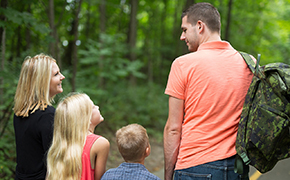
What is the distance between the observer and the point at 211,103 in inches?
77.2

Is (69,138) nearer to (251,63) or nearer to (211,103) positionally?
(211,103)

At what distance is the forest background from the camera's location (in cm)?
542

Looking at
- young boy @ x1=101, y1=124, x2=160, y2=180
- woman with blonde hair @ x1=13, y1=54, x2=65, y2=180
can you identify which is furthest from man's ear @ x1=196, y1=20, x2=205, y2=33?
woman with blonde hair @ x1=13, y1=54, x2=65, y2=180

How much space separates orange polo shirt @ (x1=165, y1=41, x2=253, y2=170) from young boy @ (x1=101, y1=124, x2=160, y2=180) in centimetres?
32

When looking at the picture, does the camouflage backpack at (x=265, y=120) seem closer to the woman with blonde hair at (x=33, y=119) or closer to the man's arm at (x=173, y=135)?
the man's arm at (x=173, y=135)

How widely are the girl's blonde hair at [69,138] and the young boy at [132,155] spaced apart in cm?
31

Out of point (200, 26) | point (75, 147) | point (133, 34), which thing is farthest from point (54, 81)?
point (133, 34)

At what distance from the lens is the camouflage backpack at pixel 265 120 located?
169 centimetres

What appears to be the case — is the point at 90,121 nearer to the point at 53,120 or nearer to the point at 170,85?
the point at 53,120

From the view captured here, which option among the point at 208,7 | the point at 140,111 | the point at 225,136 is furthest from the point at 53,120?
the point at 140,111

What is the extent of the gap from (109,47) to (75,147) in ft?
21.3

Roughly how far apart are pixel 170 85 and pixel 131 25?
11.3 metres

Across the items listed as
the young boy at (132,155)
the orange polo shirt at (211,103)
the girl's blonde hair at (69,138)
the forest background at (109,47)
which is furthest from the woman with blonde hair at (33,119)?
the forest background at (109,47)

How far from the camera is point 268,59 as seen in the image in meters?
19.1
